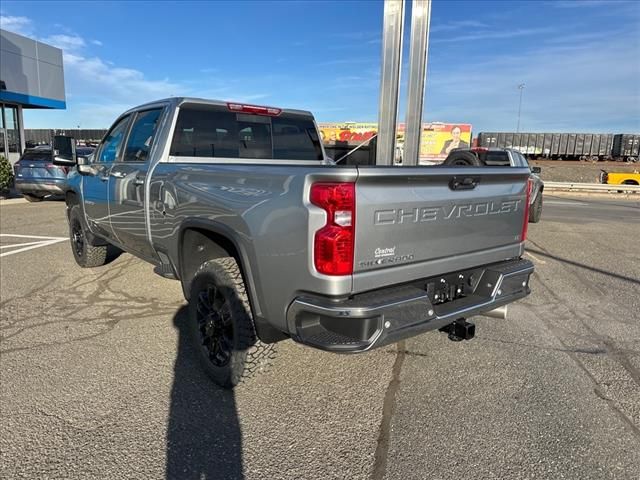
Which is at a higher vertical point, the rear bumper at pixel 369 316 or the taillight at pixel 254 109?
the taillight at pixel 254 109

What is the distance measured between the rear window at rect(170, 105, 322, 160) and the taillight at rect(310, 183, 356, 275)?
6.97ft

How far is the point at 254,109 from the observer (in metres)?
4.69

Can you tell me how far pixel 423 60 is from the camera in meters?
10.5

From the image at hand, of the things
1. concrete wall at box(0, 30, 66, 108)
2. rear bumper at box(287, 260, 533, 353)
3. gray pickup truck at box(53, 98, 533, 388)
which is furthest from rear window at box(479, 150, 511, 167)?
concrete wall at box(0, 30, 66, 108)

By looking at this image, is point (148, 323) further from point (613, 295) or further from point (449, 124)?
point (449, 124)

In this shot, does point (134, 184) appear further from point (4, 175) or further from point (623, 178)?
point (623, 178)

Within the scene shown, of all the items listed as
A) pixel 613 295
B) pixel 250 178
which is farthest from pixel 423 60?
pixel 250 178

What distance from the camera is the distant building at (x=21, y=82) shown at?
19.3m

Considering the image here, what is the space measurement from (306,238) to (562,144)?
1945 inches

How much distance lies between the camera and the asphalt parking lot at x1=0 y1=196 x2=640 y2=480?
256cm

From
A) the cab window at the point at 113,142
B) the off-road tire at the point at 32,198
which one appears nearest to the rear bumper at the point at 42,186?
the off-road tire at the point at 32,198

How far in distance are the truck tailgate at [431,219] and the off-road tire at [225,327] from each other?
895 millimetres

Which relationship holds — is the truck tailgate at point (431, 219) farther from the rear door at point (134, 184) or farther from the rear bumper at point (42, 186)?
the rear bumper at point (42, 186)

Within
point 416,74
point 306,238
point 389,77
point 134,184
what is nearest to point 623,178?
point 416,74
